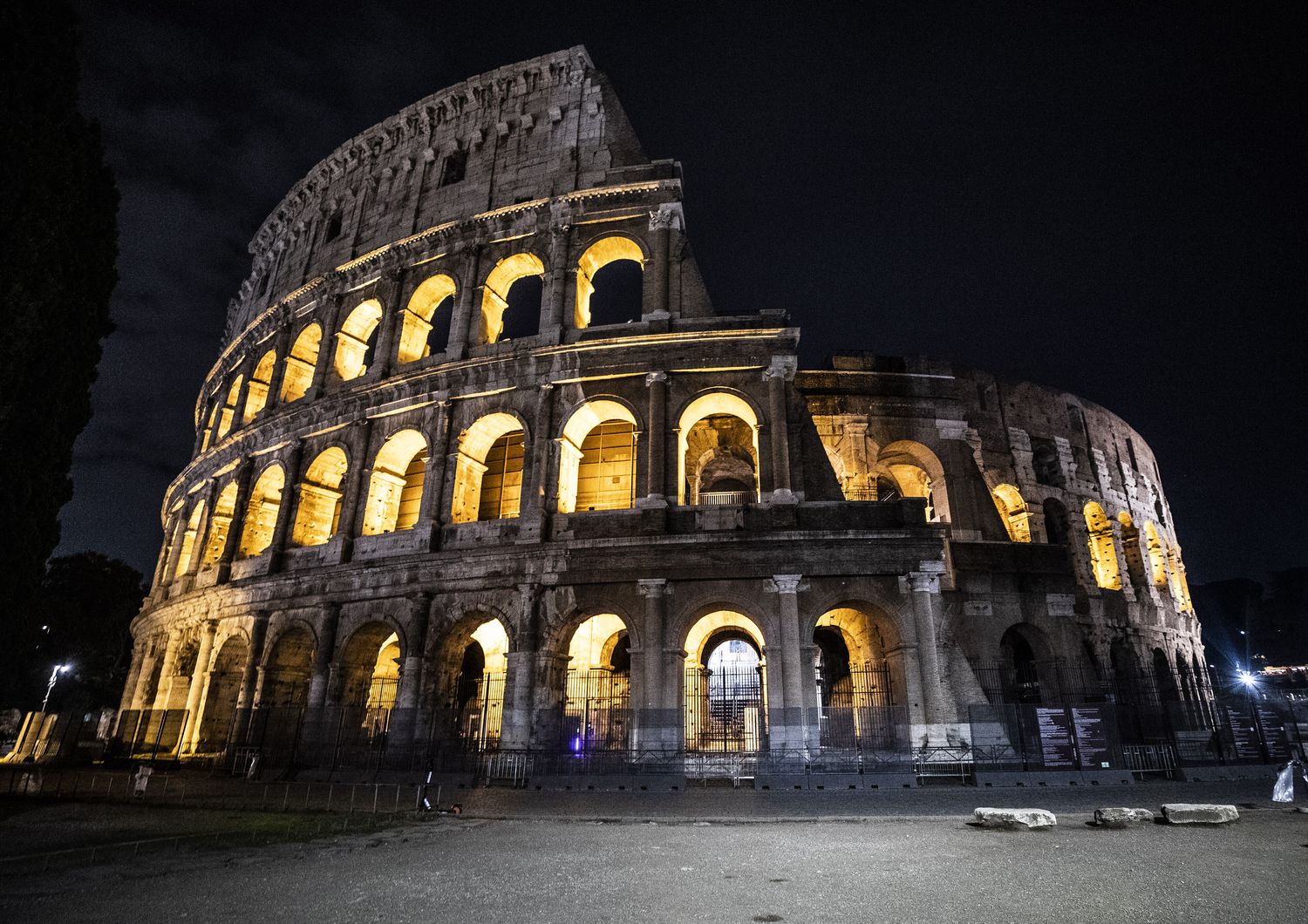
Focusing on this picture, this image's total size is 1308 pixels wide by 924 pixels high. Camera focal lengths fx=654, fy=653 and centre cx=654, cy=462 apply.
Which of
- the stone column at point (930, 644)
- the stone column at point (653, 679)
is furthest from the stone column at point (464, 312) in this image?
the stone column at point (930, 644)

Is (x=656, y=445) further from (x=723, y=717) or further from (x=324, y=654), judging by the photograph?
(x=324, y=654)

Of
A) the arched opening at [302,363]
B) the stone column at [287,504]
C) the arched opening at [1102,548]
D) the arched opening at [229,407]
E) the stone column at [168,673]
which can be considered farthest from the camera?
the arched opening at [1102,548]

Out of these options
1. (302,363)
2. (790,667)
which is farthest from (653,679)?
(302,363)

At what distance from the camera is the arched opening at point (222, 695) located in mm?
16891

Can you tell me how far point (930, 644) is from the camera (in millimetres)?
12609

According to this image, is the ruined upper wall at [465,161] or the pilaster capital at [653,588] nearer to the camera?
the pilaster capital at [653,588]

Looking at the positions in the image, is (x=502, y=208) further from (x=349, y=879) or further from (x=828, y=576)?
(x=349, y=879)

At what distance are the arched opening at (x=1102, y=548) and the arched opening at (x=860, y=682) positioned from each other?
473 inches

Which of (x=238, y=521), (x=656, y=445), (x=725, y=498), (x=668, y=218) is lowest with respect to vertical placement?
(x=238, y=521)

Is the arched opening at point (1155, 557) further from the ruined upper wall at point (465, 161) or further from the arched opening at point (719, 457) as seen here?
the ruined upper wall at point (465, 161)

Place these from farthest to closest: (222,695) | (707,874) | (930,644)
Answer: (222,695), (930,644), (707,874)

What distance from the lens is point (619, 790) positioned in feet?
37.7

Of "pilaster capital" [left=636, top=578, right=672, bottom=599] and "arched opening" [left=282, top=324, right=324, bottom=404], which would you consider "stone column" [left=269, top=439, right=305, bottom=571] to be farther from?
"pilaster capital" [left=636, top=578, right=672, bottom=599]

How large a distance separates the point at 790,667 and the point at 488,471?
31.6ft
